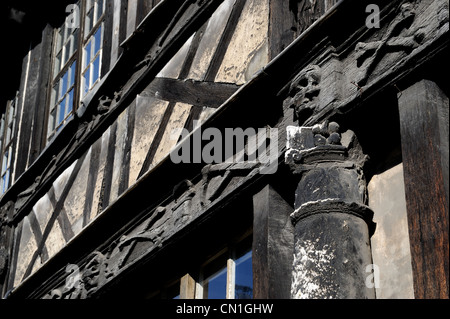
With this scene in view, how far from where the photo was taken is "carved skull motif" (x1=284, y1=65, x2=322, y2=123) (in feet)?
14.0

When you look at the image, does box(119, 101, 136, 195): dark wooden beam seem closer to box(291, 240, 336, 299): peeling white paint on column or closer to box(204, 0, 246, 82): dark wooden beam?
box(204, 0, 246, 82): dark wooden beam

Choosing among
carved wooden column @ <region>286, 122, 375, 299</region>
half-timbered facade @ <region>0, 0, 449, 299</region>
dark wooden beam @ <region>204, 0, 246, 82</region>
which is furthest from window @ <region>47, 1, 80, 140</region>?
carved wooden column @ <region>286, 122, 375, 299</region>

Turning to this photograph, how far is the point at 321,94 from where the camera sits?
425cm

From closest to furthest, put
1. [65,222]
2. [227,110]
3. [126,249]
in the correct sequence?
[227,110] < [126,249] < [65,222]

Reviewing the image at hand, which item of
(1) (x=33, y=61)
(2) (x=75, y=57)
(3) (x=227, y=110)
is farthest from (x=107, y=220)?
(1) (x=33, y=61)

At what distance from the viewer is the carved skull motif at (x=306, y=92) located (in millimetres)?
4273

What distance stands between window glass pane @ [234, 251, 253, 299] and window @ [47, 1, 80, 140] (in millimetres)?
3348

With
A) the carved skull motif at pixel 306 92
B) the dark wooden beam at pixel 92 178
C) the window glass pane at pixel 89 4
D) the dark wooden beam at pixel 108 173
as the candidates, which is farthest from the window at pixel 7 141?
the carved skull motif at pixel 306 92

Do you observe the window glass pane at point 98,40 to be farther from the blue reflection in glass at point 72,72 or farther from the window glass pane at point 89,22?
the blue reflection in glass at point 72,72

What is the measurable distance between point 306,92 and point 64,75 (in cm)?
439

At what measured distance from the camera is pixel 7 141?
9234 mm

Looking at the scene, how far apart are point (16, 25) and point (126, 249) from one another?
430 centimetres

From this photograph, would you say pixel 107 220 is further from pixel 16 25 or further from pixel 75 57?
pixel 16 25

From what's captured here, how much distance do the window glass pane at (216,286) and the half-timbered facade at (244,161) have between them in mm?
12
